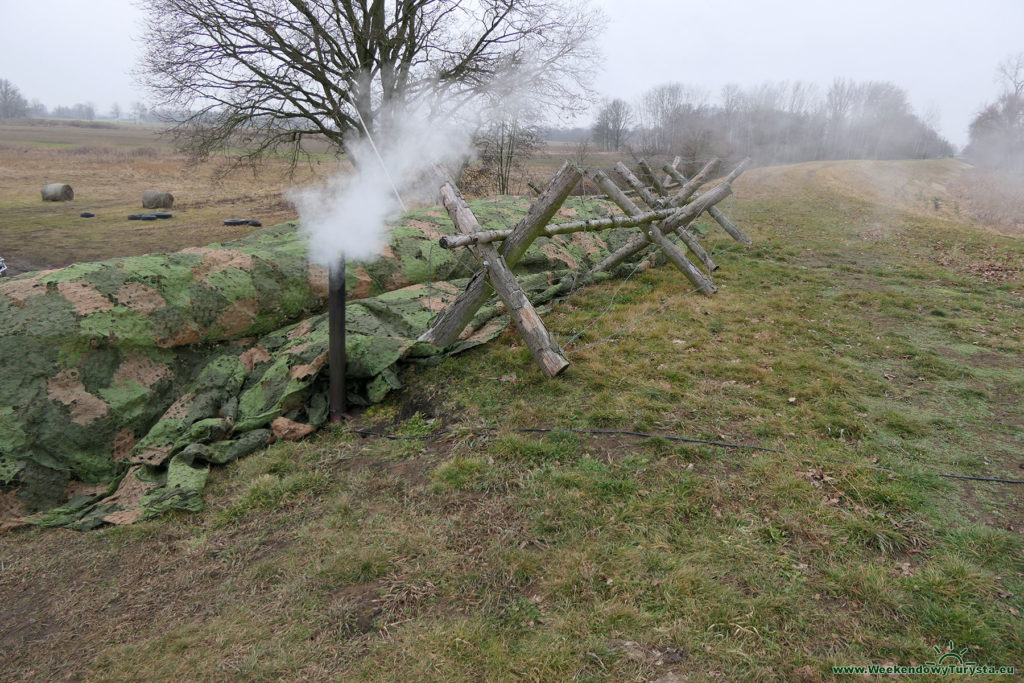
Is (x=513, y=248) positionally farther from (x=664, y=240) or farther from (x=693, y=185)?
(x=693, y=185)

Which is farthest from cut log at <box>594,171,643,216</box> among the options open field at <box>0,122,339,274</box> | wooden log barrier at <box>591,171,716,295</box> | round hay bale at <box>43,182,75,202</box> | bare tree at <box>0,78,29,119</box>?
bare tree at <box>0,78,29,119</box>

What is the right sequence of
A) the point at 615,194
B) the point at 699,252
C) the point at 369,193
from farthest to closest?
the point at 699,252 → the point at 615,194 → the point at 369,193

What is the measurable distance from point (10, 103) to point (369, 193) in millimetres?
101725

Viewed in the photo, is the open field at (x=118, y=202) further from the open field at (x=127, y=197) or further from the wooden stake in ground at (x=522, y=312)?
the wooden stake in ground at (x=522, y=312)

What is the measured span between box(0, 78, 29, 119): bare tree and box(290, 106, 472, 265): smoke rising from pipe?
97678mm

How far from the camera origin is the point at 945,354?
634 cm

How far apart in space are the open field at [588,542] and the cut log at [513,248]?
17.1 inches

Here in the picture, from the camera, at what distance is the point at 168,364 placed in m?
5.37

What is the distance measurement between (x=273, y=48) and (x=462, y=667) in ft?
47.4

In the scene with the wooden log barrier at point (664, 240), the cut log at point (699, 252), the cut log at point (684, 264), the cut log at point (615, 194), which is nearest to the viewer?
the cut log at point (684, 264)

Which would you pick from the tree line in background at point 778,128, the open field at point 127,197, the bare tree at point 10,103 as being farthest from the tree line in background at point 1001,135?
the bare tree at point 10,103

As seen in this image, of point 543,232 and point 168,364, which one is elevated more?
point 543,232

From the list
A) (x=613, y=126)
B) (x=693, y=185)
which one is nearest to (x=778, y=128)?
(x=613, y=126)

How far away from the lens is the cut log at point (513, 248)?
529 cm
